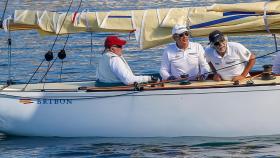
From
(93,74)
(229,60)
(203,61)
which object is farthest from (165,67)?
(93,74)

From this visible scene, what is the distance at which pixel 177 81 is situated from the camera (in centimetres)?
1666

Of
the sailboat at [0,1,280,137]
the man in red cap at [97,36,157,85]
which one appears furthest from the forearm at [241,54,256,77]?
the man in red cap at [97,36,157,85]

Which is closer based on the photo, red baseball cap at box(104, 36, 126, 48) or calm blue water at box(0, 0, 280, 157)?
calm blue water at box(0, 0, 280, 157)

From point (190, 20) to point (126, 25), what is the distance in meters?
1.08

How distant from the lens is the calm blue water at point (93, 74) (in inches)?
636

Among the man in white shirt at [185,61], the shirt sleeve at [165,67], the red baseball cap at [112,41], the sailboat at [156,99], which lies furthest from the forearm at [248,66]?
the red baseball cap at [112,41]

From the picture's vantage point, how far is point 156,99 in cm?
1641

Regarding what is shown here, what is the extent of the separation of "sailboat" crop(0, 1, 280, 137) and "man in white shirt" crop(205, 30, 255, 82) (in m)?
0.19

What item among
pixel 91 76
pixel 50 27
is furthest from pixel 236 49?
pixel 91 76

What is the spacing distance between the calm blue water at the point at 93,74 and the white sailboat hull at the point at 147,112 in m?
0.16

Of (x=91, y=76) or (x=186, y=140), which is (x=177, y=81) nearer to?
(x=186, y=140)

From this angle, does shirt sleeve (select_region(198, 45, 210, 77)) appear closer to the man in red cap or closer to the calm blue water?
the man in red cap

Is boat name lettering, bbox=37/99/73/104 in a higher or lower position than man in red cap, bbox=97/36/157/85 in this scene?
lower

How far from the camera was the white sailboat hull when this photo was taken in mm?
16172
